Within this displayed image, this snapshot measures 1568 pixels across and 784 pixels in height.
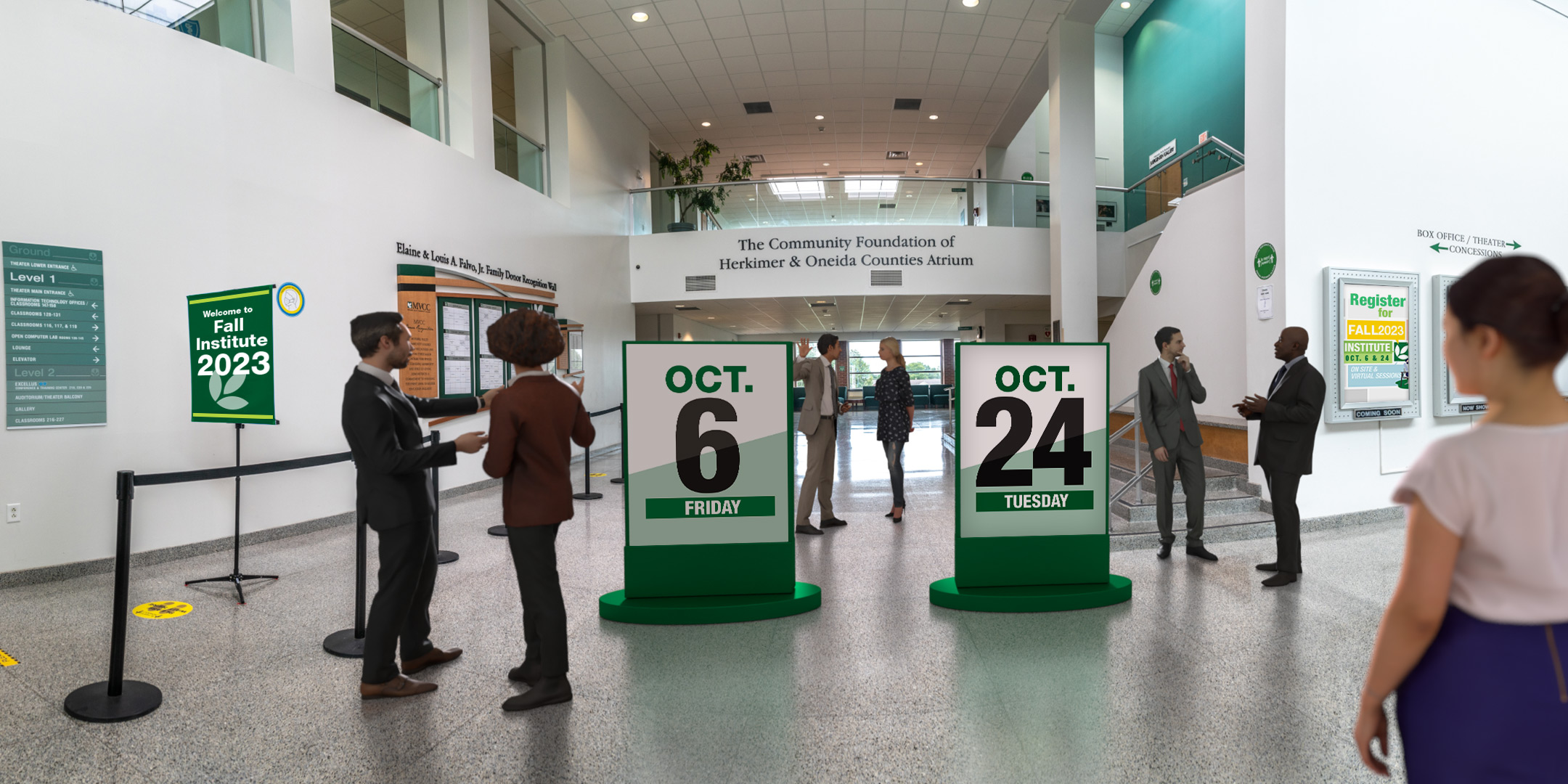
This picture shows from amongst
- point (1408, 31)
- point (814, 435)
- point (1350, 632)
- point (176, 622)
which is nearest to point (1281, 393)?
point (1350, 632)

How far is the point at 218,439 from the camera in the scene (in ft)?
17.1

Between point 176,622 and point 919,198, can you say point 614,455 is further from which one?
point 176,622

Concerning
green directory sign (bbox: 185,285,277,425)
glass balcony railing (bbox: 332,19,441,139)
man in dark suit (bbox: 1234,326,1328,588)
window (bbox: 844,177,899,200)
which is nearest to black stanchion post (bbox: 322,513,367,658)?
green directory sign (bbox: 185,285,277,425)

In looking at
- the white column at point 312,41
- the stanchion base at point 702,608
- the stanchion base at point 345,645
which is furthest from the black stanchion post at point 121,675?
the white column at point 312,41

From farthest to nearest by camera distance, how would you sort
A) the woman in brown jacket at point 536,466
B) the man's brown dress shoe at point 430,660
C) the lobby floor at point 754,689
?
the man's brown dress shoe at point 430,660 < the woman in brown jacket at point 536,466 < the lobby floor at point 754,689

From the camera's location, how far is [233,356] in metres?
3.90

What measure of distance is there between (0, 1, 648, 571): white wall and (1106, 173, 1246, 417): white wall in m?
6.33

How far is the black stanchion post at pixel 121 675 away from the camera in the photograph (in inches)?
106

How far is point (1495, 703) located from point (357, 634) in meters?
3.81

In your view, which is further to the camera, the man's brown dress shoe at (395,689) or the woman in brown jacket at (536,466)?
the man's brown dress shoe at (395,689)

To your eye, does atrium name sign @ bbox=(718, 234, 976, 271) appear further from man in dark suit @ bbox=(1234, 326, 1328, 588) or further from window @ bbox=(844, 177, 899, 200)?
man in dark suit @ bbox=(1234, 326, 1328, 588)

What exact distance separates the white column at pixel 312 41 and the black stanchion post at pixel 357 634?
4.33 meters

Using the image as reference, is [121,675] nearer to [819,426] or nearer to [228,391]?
[228,391]

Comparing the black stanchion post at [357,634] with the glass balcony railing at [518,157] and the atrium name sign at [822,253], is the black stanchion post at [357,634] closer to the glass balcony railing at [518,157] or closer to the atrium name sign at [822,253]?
the glass balcony railing at [518,157]
